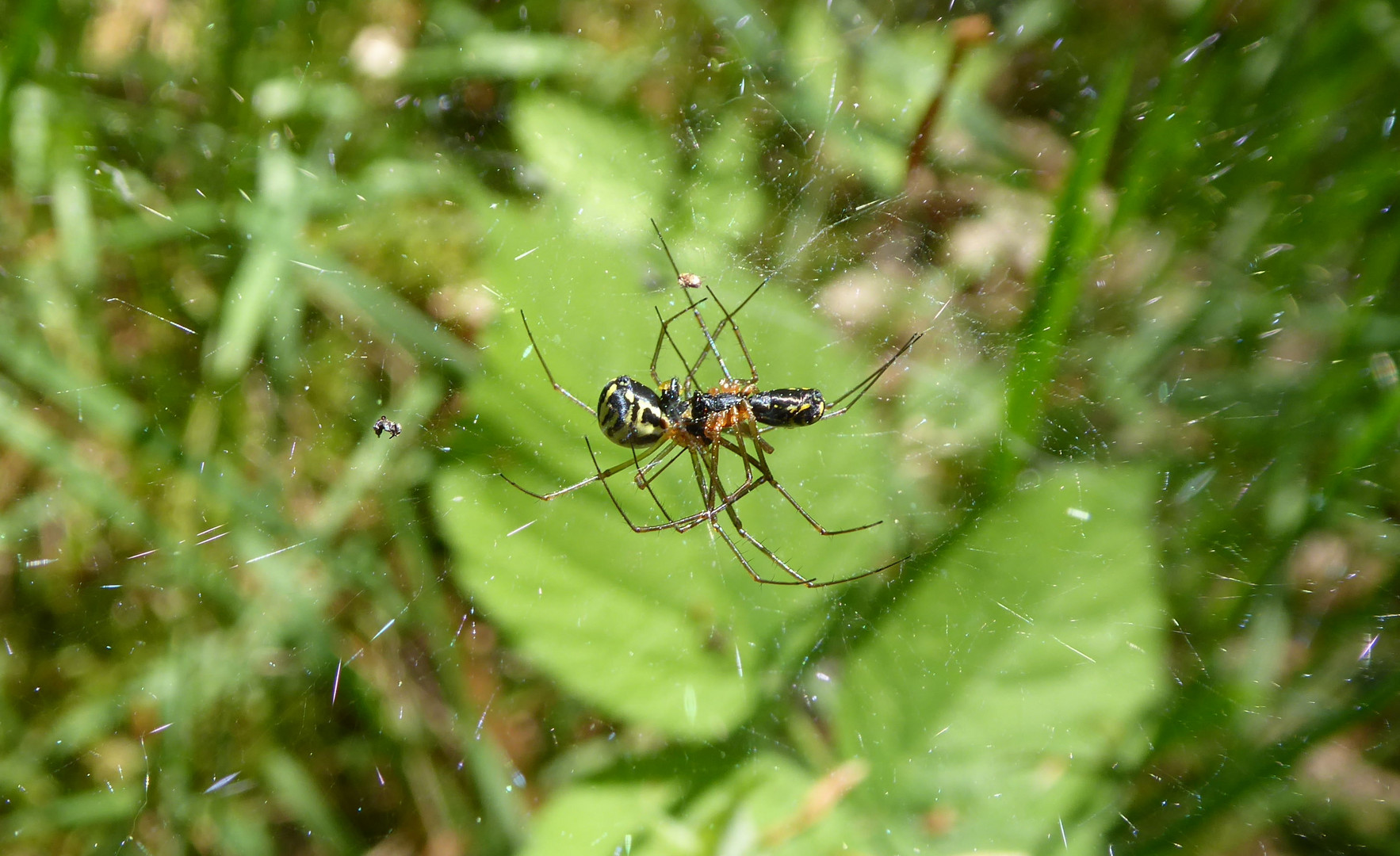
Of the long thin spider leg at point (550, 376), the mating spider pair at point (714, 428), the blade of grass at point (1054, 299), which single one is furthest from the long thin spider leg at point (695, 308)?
the blade of grass at point (1054, 299)

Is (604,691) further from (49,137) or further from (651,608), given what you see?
(49,137)

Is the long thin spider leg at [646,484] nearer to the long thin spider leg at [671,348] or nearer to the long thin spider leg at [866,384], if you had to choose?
the long thin spider leg at [671,348]

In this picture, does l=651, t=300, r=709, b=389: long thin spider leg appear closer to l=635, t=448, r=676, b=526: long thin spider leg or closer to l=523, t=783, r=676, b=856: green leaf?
l=635, t=448, r=676, b=526: long thin spider leg

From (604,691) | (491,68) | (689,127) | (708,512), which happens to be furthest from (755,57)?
(604,691)

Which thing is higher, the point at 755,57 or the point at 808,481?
the point at 755,57

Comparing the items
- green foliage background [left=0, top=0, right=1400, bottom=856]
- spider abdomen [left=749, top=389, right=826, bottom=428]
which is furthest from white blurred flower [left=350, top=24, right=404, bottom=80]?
spider abdomen [left=749, top=389, right=826, bottom=428]
